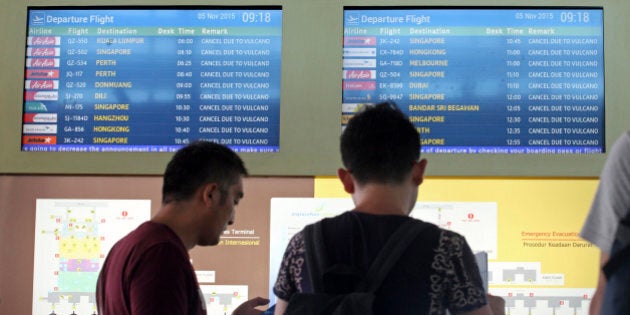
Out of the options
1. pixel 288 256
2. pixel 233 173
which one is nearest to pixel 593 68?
pixel 233 173

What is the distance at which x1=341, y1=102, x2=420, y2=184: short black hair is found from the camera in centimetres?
141

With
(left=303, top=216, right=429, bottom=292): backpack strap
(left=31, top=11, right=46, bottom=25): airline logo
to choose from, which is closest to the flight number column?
(left=31, top=11, right=46, bottom=25): airline logo

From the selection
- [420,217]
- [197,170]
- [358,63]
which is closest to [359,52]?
[358,63]

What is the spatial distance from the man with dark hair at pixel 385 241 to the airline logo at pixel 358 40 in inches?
46.8

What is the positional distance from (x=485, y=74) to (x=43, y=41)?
5.53 ft

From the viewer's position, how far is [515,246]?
259cm

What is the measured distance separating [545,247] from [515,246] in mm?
107

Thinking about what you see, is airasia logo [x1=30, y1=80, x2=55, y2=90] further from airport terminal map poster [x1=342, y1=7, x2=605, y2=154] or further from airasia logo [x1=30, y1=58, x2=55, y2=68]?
airport terminal map poster [x1=342, y1=7, x2=605, y2=154]

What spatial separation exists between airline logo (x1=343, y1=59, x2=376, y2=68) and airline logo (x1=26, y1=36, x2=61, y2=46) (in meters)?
1.11

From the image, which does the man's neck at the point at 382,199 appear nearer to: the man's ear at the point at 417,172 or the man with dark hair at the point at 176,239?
the man's ear at the point at 417,172

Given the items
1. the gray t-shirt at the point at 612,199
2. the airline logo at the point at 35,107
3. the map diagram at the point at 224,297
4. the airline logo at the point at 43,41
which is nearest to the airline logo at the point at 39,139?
the airline logo at the point at 35,107

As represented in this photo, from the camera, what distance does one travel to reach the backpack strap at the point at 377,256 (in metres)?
1.28

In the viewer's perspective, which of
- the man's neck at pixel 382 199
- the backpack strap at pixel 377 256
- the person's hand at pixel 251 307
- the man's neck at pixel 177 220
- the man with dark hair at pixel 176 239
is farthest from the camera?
the person's hand at pixel 251 307

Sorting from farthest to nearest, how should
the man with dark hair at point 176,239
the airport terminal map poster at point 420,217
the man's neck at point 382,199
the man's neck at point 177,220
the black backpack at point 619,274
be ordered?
the airport terminal map poster at point 420,217 < the man's neck at point 177,220 < the man with dark hair at point 176,239 < the man's neck at point 382,199 < the black backpack at point 619,274
